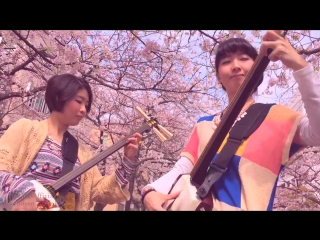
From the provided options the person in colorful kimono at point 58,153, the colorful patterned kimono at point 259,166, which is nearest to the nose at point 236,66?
the colorful patterned kimono at point 259,166

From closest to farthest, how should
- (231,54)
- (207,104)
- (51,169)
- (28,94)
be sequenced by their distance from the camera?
(231,54), (51,169), (28,94), (207,104)

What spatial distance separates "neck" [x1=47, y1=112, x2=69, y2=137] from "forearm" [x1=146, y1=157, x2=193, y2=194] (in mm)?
719

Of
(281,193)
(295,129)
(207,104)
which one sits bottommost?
(295,129)

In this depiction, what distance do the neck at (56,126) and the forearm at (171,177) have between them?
28.3 inches

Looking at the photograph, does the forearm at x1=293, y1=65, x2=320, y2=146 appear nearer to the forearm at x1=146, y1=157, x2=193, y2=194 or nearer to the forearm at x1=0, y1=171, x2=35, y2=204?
the forearm at x1=146, y1=157, x2=193, y2=194

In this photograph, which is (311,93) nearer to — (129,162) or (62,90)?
(129,162)

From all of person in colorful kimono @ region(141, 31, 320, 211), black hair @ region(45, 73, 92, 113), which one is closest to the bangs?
person in colorful kimono @ region(141, 31, 320, 211)

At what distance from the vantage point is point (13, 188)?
1.42m

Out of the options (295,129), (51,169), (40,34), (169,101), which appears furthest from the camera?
(169,101)

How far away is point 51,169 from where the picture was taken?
5.58 ft

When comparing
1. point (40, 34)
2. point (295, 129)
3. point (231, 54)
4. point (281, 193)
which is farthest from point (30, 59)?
point (281, 193)

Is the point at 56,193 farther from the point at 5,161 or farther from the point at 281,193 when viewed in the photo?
the point at 281,193

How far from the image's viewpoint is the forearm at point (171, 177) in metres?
1.53

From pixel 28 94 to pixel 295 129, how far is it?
2919 mm
